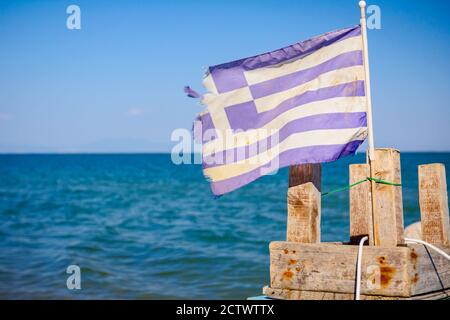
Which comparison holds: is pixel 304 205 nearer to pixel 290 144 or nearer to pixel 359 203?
pixel 290 144

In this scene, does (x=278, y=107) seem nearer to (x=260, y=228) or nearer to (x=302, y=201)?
(x=302, y=201)

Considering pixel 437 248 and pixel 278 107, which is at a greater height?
pixel 278 107

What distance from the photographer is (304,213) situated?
13.3ft

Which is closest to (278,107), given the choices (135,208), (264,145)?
(264,145)

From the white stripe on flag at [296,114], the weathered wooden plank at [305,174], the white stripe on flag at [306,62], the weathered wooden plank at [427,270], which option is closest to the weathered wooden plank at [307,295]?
the weathered wooden plank at [427,270]

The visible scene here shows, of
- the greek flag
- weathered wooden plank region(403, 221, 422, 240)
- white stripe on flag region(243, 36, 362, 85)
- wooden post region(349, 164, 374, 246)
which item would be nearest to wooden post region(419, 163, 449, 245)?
wooden post region(349, 164, 374, 246)

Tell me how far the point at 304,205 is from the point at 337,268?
0.51 m

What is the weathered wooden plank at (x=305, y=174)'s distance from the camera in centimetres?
412

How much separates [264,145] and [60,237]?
16476mm

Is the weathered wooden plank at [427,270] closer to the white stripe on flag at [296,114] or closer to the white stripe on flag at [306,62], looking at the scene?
the white stripe on flag at [296,114]

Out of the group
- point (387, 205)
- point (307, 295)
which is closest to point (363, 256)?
point (387, 205)

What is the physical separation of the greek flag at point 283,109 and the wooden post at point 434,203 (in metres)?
0.74
